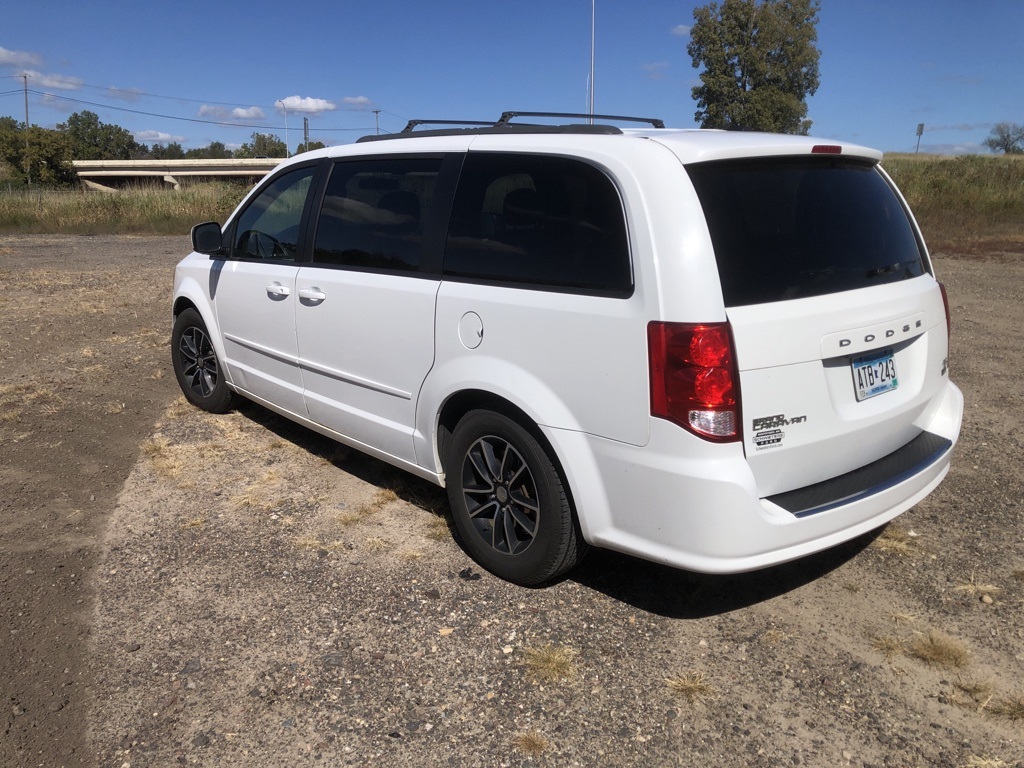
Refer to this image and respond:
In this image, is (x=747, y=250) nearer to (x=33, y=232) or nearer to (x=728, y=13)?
(x=33, y=232)

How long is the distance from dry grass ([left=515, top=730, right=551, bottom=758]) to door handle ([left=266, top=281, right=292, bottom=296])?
285cm

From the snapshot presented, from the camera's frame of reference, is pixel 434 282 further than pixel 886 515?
Yes

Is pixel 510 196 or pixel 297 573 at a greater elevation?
pixel 510 196

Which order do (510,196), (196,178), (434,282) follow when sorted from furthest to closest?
(196,178) → (434,282) → (510,196)

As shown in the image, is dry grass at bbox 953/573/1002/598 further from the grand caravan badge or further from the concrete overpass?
the concrete overpass

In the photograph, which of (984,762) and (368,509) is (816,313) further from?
(368,509)

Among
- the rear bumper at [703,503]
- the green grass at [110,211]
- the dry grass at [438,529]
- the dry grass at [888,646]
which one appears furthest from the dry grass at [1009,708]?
the green grass at [110,211]

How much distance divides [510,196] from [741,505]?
158 cm

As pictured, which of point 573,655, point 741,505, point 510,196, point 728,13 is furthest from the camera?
point 728,13

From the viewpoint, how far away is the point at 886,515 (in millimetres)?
3145

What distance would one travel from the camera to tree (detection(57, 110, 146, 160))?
78.4 meters

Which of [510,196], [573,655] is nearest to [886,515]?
[573,655]

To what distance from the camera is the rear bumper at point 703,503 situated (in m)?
2.71

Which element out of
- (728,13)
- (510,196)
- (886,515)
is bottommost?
(886,515)
